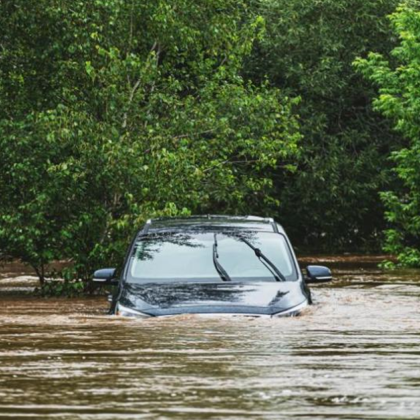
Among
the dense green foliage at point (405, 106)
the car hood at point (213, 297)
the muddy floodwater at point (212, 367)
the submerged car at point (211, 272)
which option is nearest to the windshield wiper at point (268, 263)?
the submerged car at point (211, 272)

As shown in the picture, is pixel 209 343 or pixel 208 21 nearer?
pixel 209 343

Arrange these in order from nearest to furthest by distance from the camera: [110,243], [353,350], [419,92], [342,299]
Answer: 1. [353,350]
2. [342,299]
3. [110,243]
4. [419,92]

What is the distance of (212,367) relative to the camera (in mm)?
8711

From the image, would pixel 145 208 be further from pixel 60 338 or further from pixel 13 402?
pixel 13 402

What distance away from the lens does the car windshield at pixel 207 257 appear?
11812mm

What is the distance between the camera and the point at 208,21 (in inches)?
827

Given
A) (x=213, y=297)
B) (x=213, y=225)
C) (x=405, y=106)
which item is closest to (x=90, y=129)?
(x=213, y=225)

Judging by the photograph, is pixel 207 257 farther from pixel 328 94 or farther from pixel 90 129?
pixel 328 94

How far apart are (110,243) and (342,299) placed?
339cm

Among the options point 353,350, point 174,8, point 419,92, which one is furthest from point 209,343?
point 419,92

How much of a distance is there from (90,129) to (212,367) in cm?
993

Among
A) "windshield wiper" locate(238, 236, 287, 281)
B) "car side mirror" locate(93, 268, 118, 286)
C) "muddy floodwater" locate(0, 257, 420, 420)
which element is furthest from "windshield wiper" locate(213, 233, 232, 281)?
"car side mirror" locate(93, 268, 118, 286)

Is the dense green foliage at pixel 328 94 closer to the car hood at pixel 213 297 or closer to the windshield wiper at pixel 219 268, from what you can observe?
the windshield wiper at pixel 219 268

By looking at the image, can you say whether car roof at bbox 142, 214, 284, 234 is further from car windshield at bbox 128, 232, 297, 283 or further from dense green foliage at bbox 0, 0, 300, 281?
dense green foliage at bbox 0, 0, 300, 281
